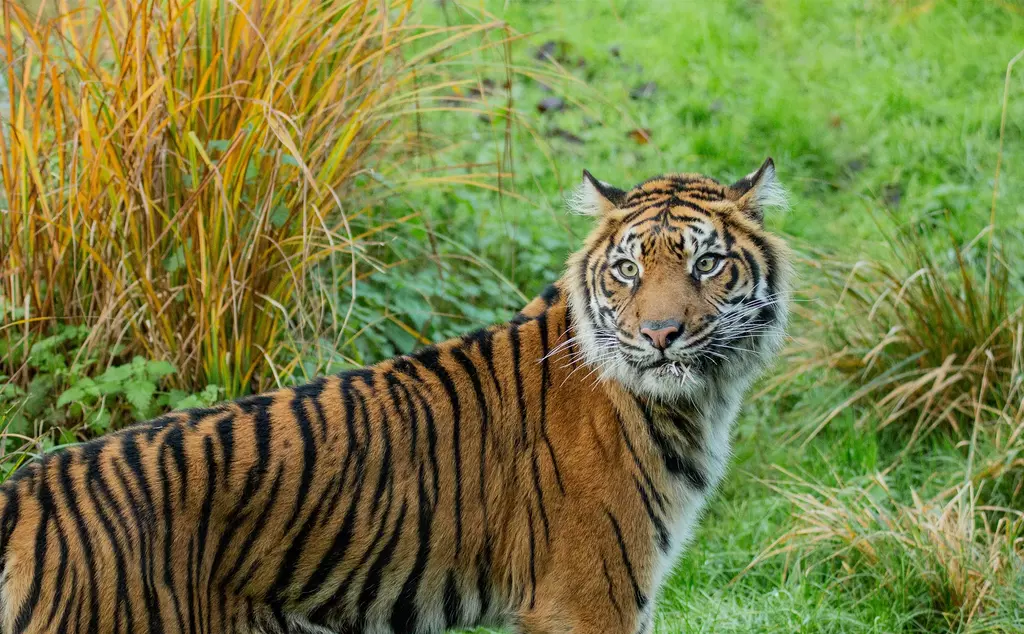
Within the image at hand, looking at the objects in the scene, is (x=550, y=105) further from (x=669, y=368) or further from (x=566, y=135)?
(x=669, y=368)

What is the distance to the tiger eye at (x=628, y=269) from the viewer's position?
3260mm

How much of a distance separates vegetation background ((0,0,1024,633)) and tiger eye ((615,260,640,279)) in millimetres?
1119

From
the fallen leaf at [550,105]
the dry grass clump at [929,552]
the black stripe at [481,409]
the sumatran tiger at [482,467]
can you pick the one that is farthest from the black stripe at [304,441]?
the fallen leaf at [550,105]

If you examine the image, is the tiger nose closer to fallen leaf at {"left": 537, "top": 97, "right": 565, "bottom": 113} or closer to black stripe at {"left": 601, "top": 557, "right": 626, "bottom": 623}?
black stripe at {"left": 601, "top": 557, "right": 626, "bottom": 623}

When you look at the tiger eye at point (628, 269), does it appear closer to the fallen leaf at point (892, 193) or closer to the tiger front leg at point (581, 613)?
the tiger front leg at point (581, 613)

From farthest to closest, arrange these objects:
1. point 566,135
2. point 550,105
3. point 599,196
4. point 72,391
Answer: point 550,105 → point 566,135 → point 72,391 → point 599,196

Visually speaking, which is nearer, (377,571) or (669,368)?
(377,571)

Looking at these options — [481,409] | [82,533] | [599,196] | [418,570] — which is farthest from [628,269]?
[82,533]

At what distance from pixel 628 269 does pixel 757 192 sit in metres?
0.47

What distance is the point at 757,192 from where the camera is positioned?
11.1ft

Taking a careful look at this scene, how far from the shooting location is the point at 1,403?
4.05 m

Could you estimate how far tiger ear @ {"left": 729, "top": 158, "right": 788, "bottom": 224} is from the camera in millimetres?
3352

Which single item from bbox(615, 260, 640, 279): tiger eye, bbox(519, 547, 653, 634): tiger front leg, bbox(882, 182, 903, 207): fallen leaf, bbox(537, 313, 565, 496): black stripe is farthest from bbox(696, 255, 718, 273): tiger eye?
bbox(882, 182, 903, 207): fallen leaf

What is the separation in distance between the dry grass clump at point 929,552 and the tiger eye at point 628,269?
145cm
